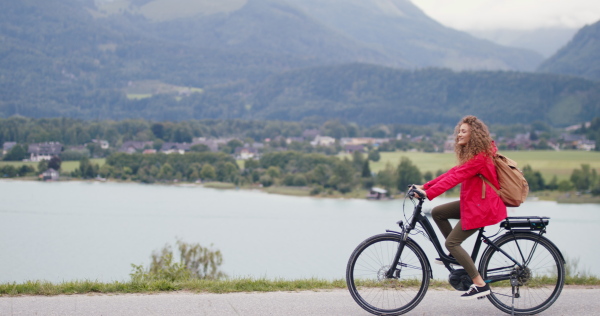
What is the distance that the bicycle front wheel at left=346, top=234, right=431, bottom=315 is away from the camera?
5340mm

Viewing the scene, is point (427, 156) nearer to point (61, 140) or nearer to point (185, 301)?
point (61, 140)

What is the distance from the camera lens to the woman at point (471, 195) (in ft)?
17.0

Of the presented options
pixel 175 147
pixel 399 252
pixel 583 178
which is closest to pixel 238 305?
pixel 399 252

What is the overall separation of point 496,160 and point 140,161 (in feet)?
257

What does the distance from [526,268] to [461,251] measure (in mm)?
660

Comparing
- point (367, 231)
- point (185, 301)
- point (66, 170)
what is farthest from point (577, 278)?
point (66, 170)

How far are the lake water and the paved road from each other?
6.66m

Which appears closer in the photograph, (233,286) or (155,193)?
(233,286)

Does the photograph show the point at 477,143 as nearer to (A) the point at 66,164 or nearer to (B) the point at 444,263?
(B) the point at 444,263

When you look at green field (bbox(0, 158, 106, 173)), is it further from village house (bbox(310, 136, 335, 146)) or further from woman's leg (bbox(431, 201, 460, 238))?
village house (bbox(310, 136, 335, 146))

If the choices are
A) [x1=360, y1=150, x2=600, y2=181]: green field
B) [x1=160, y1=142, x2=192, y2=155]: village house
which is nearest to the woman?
[x1=360, y1=150, x2=600, y2=181]: green field

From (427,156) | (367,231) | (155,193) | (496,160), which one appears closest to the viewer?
(496,160)

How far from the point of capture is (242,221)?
4591cm

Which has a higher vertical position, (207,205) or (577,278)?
(577,278)
